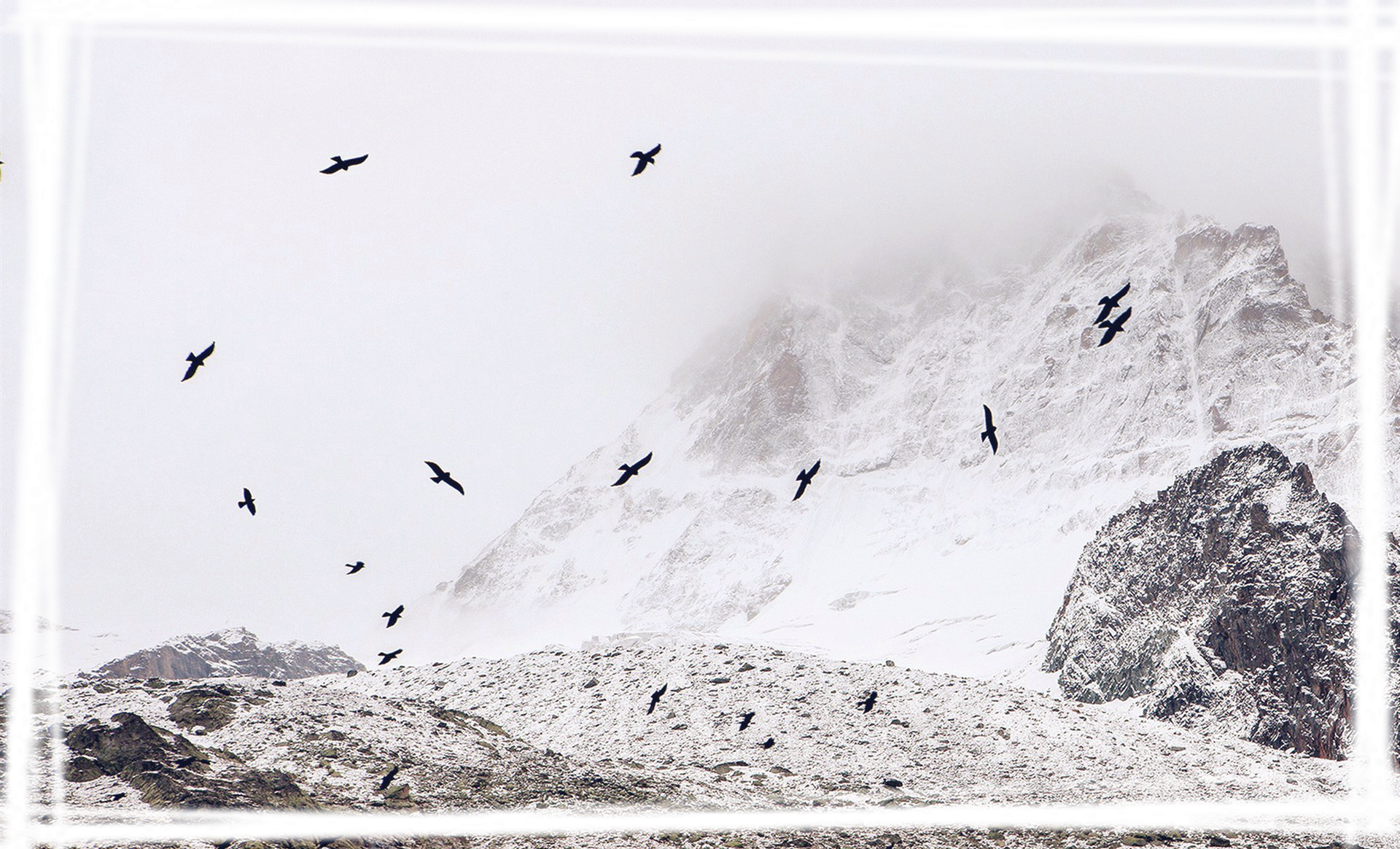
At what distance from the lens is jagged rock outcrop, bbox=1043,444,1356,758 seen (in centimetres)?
6259

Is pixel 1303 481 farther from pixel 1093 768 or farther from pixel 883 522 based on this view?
pixel 883 522

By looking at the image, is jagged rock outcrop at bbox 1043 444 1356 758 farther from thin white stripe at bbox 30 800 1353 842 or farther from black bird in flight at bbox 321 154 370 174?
black bird in flight at bbox 321 154 370 174

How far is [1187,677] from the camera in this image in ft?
212

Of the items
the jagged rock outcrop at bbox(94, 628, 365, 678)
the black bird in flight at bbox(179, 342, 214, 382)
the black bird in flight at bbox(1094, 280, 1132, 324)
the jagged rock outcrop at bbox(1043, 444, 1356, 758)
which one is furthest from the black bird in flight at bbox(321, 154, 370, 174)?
the jagged rock outcrop at bbox(94, 628, 365, 678)

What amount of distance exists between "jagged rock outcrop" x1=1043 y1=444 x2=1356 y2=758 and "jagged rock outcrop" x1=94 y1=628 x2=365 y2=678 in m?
70.6

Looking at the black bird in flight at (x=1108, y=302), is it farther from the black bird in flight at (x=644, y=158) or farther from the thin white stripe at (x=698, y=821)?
the thin white stripe at (x=698, y=821)

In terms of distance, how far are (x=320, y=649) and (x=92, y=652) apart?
50625 millimetres

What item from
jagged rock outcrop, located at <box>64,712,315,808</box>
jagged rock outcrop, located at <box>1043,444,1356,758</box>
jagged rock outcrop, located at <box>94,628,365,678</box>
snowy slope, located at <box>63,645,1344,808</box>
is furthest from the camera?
jagged rock outcrop, located at <box>94,628,365,678</box>

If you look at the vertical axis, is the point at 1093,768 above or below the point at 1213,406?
below

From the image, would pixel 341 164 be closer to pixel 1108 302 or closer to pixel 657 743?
pixel 1108 302

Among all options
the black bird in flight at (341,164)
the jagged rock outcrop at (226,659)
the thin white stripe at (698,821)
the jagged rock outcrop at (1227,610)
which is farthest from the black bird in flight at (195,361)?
the jagged rock outcrop at (226,659)

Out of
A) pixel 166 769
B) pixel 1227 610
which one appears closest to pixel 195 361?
pixel 166 769

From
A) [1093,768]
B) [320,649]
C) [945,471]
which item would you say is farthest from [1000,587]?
[1093,768]

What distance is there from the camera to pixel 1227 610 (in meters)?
69.4
